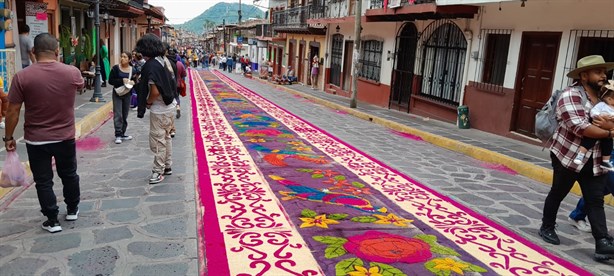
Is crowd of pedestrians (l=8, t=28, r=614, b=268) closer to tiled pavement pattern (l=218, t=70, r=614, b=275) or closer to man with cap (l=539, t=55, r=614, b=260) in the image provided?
man with cap (l=539, t=55, r=614, b=260)

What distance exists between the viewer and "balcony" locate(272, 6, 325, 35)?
88.2ft

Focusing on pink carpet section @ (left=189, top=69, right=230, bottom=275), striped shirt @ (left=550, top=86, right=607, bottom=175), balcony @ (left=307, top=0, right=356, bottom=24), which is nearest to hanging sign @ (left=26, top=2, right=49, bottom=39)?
pink carpet section @ (left=189, top=69, right=230, bottom=275)

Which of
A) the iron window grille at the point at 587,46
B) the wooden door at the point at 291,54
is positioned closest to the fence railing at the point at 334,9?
the wooden door at the point at 291,54

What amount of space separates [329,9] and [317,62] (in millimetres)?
3588

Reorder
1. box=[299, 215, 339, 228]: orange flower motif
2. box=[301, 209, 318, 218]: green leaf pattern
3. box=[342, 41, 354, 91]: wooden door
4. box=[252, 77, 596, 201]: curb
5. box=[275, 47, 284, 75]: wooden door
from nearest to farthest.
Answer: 1. box=[299, 215, 339, 228]: orange flower motif
2. box=[301, 209, 318, 218]: green leaf pattern
3. box=[252, 77, 596, 201]: curb
4. box=[342, 41, 354, 91]: wooden door
5. box=[275, 47, 284, 75]: wooden door

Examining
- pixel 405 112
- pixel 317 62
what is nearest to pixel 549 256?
pixel 405 112

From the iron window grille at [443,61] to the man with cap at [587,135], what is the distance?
8.72 m

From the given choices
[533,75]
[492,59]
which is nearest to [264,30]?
[492,59]

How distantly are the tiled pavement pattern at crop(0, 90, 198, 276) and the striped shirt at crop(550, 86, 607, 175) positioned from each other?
10.8 ft

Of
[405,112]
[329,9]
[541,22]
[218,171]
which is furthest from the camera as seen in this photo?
[329,9]

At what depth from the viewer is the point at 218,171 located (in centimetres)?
648

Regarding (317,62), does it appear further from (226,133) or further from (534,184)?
(534,184)

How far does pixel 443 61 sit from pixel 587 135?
1029 cm

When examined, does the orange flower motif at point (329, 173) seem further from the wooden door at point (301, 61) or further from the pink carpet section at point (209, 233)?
the wooden door at point (301, 61)
